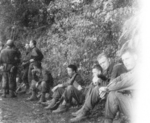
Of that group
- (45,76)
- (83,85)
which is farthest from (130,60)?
(45,76)

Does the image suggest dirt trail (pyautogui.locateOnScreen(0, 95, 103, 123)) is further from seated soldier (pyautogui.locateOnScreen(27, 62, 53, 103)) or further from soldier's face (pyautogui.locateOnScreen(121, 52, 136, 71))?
soldier's face (pyautogui.locateOnScreen(121, 52, 136, 71))

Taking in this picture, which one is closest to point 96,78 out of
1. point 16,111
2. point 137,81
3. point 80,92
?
point 80,92

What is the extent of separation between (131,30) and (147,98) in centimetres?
325

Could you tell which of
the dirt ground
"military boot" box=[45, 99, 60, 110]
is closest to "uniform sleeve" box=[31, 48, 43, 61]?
the dirt ground

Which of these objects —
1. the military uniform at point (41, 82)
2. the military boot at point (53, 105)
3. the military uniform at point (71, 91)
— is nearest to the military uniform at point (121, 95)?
the military uniform at point (71, 91)

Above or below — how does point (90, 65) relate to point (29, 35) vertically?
below

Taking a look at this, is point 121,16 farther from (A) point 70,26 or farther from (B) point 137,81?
(B) point 137,81

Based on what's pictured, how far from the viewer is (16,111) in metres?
8.04

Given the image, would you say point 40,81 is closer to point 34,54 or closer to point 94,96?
point 34,54

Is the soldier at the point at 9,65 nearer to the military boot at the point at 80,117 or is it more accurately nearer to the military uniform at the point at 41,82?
the military uniform at the point at 41,82

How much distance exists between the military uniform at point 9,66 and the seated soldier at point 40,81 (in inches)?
29.2

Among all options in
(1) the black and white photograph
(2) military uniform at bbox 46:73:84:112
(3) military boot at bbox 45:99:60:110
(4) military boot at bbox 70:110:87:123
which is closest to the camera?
(1) the black and white photograph

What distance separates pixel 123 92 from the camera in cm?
577

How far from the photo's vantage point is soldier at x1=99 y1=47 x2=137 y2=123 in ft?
18.3
